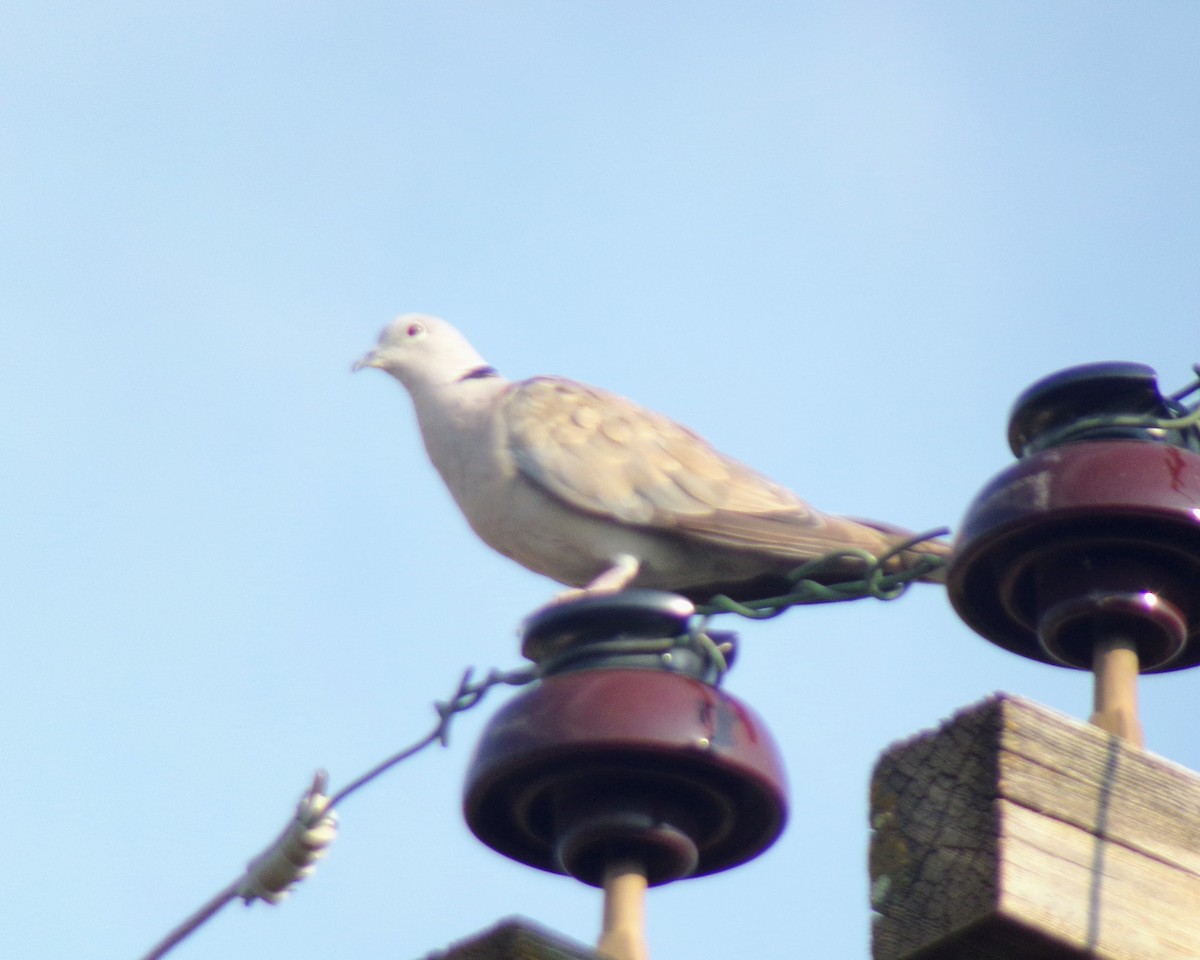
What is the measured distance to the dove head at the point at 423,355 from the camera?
6.49 meters

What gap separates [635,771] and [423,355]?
364 centimetres

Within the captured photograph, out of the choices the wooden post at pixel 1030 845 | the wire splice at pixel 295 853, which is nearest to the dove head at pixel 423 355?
the wire splice at pixel 295 853

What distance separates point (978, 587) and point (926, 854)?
693 millimetres

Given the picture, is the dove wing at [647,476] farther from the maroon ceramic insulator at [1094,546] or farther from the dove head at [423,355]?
the maroon ceramic insulator at [1094,546]

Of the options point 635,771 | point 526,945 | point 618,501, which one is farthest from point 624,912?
point 618,501

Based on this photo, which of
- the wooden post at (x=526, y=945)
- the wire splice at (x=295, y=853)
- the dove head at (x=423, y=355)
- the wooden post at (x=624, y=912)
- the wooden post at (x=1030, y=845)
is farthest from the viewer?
the dove head at (x=423, y=355)

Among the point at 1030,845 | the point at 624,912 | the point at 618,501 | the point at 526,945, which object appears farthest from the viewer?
the point at 618,501

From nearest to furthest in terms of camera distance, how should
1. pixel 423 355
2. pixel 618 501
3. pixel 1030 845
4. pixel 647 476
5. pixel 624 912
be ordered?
pixel 1030 845
pixel 624 912
pixel 618 501
pixel 647 476
pixel 423 355

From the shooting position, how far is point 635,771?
3080 mm

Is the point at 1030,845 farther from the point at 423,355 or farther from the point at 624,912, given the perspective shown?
the point at 423,355

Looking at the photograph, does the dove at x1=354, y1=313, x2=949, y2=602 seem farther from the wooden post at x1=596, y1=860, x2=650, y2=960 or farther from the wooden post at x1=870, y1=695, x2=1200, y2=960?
the wooden post at x1=870, y1=695, x2=1200, y2=960

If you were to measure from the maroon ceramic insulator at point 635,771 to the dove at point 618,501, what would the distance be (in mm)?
1894

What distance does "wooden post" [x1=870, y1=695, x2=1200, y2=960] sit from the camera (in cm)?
265

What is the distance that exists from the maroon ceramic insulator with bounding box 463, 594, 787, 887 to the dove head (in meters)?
3.30
